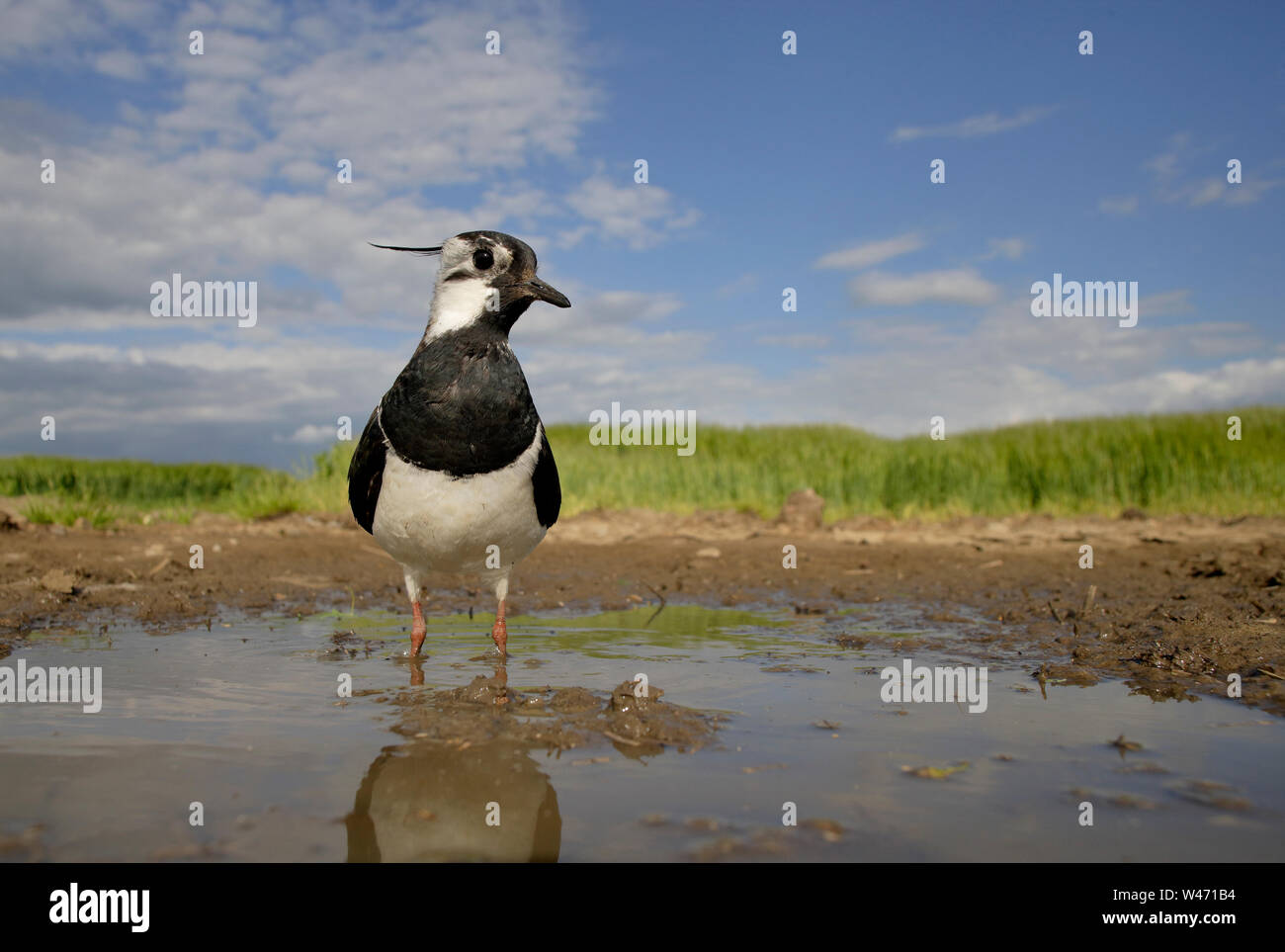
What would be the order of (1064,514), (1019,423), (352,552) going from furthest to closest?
(1019,423), (1064,514), (352,552)

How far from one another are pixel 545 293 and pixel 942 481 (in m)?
12.2

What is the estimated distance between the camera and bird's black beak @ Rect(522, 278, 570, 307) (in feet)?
16.5

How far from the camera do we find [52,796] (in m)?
3.04

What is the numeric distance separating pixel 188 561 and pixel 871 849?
8300 mm

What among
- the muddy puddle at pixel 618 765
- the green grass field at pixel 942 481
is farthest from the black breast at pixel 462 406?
the green grass field at pixel 942 481

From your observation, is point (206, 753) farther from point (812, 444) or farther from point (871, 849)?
point (812, 444)

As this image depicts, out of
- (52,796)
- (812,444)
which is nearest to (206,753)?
(52,796)

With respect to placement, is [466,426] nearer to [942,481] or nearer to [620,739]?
[620,739]

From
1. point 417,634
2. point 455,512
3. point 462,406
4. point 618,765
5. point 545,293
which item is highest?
point 545,293

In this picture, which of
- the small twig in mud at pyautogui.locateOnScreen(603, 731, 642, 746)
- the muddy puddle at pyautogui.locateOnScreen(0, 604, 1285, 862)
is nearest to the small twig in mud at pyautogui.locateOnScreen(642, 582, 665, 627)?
the muddy puddle at pyautogui.locateOnScreen(0, 604, 1285, 862)

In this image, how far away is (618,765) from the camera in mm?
3295

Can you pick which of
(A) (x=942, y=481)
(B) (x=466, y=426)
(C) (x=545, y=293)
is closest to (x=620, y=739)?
(B) (x=466, y=426)

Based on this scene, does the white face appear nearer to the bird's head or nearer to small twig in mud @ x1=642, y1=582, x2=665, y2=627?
the bird's head

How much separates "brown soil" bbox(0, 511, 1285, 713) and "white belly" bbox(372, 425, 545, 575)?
2.32 metres
